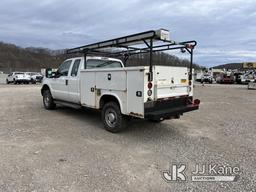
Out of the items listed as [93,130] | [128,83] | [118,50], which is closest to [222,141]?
[128,83]

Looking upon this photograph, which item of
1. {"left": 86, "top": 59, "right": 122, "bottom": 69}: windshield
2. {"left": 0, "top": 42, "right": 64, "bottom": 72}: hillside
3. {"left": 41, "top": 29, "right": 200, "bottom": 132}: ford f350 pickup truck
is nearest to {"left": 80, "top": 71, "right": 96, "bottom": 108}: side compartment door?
{"left": 41, "top": 29, "right": 200, "bottom": 132}: ford f350 pickup truck

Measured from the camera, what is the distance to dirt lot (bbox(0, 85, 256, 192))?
3.75 metres

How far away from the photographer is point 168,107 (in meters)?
6.23

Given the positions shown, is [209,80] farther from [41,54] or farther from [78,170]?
[41,54]

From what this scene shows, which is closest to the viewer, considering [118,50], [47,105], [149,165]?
[149,165]

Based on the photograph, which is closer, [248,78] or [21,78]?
[21,78]

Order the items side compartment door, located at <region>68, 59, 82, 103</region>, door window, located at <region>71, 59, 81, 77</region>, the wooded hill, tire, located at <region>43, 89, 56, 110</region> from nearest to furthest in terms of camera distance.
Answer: side compartment door, located at <region>68, 59, 82, 103</region> < door window, located at <region>71, 59, 81, 77</region> < tire, located at <region>43, 89, 56, 110</region> < the wooded hill

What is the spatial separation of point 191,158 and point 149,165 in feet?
2.91

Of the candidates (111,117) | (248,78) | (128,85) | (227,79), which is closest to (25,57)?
(227,79)

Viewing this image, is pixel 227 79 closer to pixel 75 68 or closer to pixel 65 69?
pixel 65 69

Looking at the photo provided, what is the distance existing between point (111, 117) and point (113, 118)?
81mm

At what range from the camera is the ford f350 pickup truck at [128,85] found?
5.64m

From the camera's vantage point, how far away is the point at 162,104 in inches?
238

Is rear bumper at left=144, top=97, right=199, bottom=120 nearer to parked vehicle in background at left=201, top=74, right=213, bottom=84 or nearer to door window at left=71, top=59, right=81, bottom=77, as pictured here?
door window at left=71, top=59, right=81, bottom=77
